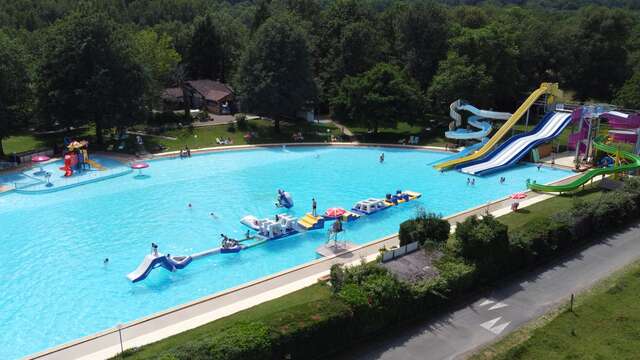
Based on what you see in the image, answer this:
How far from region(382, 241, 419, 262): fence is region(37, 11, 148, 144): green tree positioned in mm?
33401

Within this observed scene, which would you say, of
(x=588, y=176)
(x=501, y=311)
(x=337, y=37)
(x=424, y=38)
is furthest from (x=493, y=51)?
(x=501, y=311)

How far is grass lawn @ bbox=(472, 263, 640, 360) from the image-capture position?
61.3 feet

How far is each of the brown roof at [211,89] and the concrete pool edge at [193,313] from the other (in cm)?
4265

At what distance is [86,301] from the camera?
23953mm

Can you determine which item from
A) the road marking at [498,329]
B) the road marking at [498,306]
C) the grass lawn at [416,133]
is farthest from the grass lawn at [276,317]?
the grass lawn at [416,133]

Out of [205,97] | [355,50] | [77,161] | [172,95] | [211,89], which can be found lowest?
[77,161]

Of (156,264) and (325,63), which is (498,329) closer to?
(156,264)

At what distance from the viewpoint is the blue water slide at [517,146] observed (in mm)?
44688

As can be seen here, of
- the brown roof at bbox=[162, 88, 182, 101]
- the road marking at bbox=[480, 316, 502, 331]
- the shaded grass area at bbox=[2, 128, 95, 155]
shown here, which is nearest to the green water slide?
the road marking at bbox=[480, 316, 502, 331]

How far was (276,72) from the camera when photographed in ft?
177

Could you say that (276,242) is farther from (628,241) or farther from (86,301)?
(628,241)

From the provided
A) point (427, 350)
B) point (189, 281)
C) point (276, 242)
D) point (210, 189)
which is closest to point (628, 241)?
point (427, 350)

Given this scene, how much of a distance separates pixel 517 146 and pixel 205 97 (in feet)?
123

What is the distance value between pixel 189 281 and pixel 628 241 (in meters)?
23.3
